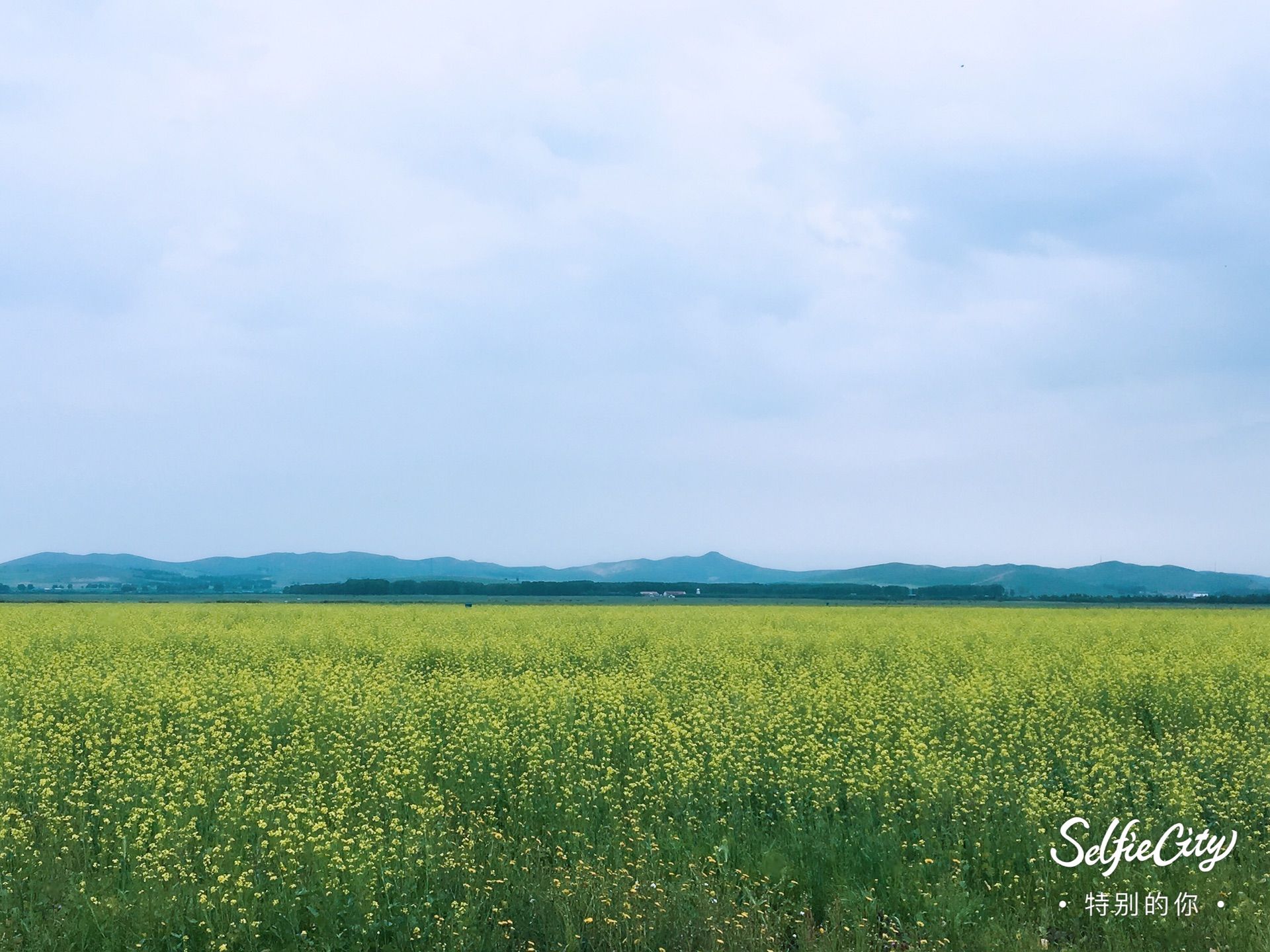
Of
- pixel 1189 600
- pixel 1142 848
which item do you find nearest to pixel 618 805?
pixel 1142 848

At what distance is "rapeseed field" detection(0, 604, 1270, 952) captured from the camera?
21.9 ft

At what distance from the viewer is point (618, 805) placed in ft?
29.2

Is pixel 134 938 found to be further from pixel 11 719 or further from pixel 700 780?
pixel 11 719

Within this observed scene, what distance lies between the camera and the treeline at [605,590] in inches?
4043

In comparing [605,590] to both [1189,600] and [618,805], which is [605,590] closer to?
[1189,600]

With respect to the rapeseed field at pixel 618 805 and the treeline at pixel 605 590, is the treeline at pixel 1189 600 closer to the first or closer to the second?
the treeline at pixel 605 590

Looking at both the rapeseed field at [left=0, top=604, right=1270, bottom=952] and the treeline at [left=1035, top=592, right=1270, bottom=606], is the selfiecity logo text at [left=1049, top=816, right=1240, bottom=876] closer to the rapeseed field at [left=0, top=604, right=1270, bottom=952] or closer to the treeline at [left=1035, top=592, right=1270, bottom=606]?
the rapeseed field at [left=0, top=604, right=1270, bottom=952]

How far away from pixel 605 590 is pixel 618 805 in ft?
362

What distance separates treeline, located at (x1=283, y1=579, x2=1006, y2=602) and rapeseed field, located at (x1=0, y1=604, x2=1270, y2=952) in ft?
273

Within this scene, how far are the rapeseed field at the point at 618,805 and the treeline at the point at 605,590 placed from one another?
273 feet

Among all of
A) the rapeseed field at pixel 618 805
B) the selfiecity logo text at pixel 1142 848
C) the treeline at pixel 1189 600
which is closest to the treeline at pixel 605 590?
the treeline at pixel 1189 600

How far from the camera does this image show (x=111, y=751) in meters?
10.5

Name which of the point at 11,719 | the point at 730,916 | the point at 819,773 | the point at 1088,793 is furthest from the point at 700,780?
the point at 11,719

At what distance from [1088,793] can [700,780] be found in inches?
155
